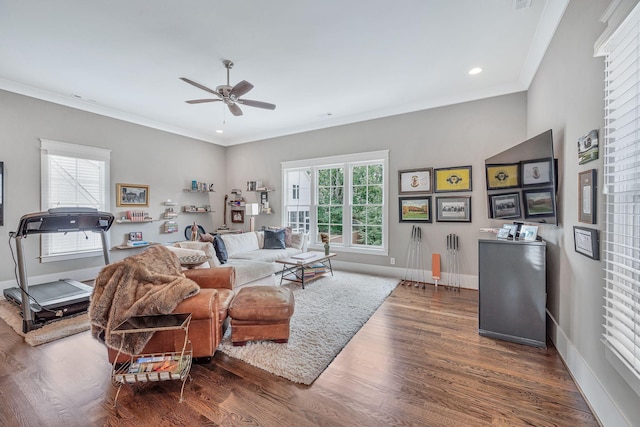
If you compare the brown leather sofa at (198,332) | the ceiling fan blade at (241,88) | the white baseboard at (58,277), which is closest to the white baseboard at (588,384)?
the brown leather sofa at (198,332)

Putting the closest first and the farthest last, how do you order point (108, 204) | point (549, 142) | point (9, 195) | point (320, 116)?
point (549, 142) < point (9, 195) < point (108, 204) < point (320, 116)

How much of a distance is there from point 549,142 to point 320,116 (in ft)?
12.7

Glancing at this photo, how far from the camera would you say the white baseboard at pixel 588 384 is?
148 centimetres

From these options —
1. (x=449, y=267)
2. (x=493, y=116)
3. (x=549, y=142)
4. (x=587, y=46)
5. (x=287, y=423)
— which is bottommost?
(x=287, y=423)

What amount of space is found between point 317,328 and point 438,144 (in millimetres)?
3597

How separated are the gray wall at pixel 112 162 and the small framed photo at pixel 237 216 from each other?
1.16 ft

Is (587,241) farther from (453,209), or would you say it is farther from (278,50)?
(278,50)

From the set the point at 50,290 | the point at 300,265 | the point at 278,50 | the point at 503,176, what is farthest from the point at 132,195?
the point at 503,176

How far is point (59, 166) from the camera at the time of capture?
4379mm

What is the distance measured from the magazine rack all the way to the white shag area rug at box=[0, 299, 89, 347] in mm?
1246

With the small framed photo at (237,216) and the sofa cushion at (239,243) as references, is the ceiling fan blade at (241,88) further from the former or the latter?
the small framed photo at (237,216)

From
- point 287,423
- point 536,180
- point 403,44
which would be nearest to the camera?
point 287,423

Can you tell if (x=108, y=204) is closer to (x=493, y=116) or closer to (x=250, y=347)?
(x=250, y=347)

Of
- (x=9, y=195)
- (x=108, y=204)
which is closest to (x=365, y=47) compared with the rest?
(x=108, y=204)
